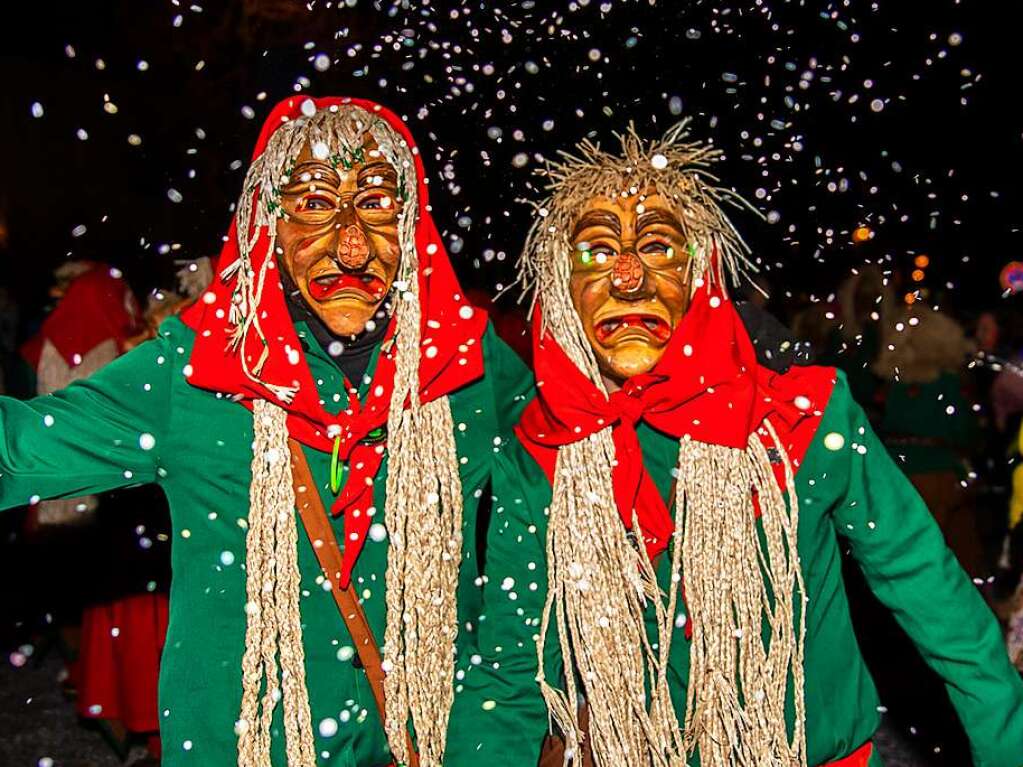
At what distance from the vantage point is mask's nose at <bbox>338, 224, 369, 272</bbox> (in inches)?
105

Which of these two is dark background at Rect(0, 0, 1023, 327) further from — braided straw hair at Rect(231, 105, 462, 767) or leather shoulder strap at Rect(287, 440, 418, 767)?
leather shoulder strap at Rect(287, 440, 418, 767)

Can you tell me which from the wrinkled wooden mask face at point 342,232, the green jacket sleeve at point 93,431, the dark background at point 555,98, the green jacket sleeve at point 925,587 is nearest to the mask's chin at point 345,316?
the wrinkled wooden mask face at point 342,232

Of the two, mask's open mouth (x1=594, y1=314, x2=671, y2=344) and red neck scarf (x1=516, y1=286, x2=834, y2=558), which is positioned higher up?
mask's open mouth (x1=594, y1=314, x2=671, y2=344)

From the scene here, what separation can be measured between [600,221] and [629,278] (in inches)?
7.4

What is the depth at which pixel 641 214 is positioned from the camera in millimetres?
2691

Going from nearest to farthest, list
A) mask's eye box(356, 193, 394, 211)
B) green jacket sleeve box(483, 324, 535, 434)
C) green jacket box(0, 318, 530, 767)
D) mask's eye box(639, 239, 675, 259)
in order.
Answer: green jacket box(0, 318, 530, 767) → mask's eye box(639, 239, 675, 259) → mask's eye box(356, 193, 394, 211) → green jacket sleeve box(483, 324, 535, 434)

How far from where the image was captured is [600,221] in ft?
8.86

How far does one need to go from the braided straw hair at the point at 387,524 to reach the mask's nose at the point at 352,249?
14cm

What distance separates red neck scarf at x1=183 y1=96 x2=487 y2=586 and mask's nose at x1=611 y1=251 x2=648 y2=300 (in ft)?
1.32

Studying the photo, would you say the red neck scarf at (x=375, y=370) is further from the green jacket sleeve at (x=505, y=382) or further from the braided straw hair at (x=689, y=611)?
the braided straw hair at (x=689, y=611)

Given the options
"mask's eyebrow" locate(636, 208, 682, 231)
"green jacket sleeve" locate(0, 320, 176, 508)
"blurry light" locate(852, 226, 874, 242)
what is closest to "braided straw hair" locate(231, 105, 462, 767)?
"green jacket sleeve" locate(0, 320, 176, 508)

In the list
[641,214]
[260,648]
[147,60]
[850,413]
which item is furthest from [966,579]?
[147,60]

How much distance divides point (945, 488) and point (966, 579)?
9.42ft

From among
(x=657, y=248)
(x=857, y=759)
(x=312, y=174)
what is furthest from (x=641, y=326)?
Result: (x=857, y=759)
